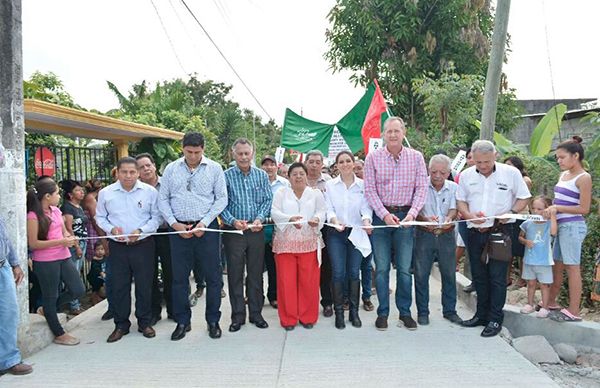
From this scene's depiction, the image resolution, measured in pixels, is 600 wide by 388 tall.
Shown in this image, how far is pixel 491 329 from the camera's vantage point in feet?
15.7

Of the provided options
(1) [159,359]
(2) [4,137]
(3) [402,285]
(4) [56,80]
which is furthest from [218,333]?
(4) [56,80]

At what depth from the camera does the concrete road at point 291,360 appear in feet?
12.6

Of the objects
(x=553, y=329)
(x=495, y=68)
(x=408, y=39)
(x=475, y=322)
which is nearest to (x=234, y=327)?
(x=475, y=322)

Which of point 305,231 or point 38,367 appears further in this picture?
point 305,231

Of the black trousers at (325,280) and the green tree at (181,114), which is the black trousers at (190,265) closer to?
the black trousers at (325,280)

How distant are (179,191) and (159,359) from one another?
155 centimetres

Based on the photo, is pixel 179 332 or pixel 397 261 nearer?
pixel 179 332

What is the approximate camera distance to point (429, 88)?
12023 millimetres

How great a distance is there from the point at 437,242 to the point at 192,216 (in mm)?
2528

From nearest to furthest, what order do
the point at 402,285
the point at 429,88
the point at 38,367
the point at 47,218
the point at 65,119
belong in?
1. the point at 38,367
2. the point at 47,218
3. the point at 402,285
4. the point at 65,119
5. the point at 429,88

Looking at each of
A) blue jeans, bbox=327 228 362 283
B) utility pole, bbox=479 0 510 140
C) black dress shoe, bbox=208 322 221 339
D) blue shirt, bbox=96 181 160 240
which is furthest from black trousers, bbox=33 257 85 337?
utility pole, bbox=479 0 510 140

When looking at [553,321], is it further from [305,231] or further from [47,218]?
[47,218]

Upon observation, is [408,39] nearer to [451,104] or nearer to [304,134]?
[451,104]

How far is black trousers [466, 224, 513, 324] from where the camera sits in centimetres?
483
